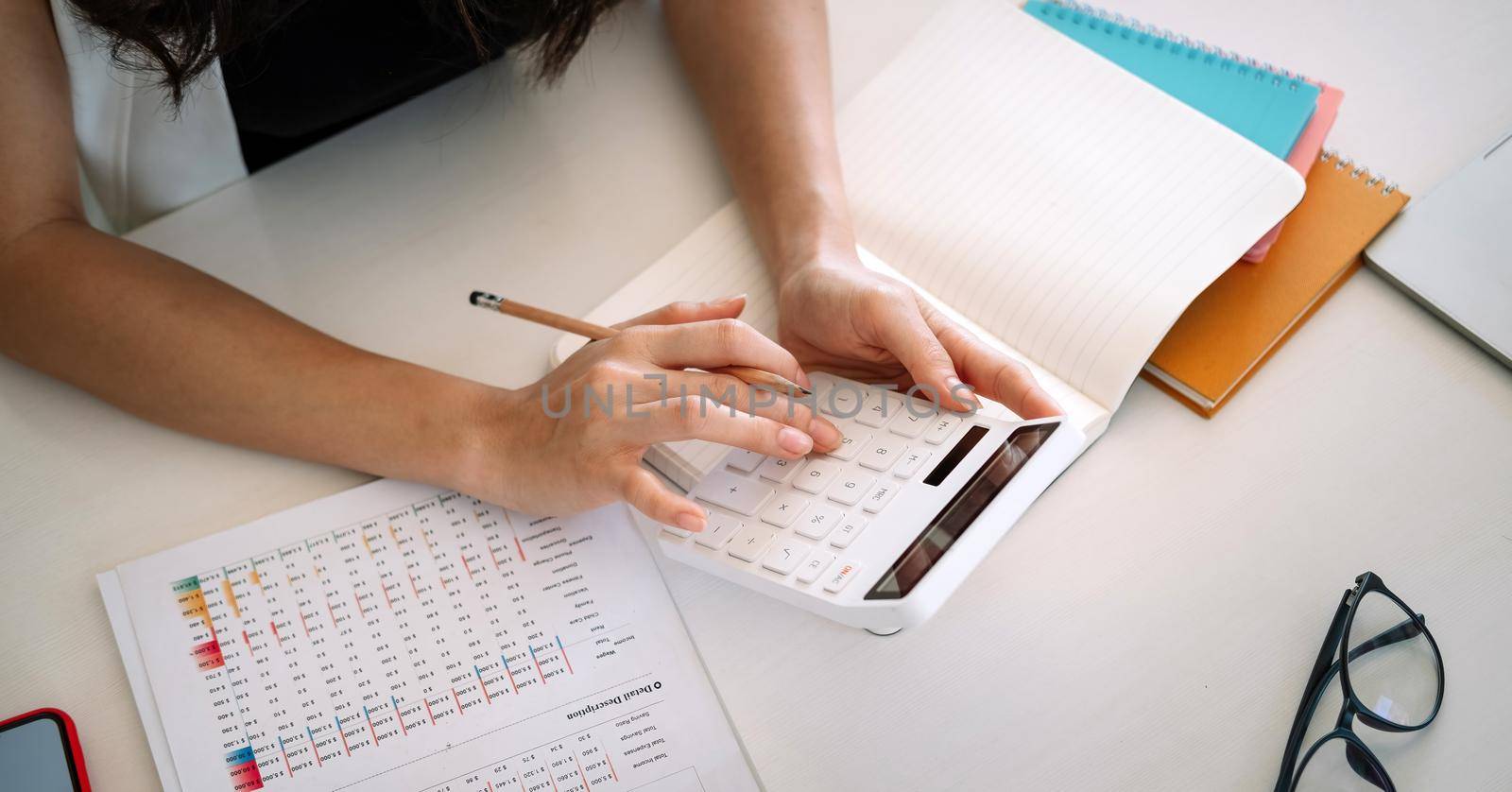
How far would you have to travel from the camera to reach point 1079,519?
26.9 inches

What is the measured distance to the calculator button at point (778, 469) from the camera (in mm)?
642

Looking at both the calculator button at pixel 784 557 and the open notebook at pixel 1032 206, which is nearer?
the calculator button at pixel 784 557

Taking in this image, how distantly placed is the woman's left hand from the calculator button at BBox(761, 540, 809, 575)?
0.41ft

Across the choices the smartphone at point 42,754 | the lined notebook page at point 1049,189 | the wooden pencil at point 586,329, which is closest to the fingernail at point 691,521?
the wooden pencil at point 586,329

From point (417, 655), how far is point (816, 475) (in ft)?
0.93

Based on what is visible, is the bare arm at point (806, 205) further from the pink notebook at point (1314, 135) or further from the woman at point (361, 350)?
the pink notebook at point (1314, 135)

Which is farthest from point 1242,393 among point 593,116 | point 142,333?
point 142,333

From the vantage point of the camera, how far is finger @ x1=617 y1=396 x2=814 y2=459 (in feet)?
2.03

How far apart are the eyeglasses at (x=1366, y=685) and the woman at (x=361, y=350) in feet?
0.75

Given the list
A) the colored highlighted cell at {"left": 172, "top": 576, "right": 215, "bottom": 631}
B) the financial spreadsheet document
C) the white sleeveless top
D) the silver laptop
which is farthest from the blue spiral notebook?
the colored highlighted cell at {"left": 172, "top": 576, "right": 215, "bottom": 631}

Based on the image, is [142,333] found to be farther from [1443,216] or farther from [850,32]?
[1443,216]

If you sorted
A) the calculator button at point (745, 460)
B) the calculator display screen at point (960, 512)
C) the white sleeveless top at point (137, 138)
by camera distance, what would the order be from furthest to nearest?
the white sleeveless top at point (137, 138) < the calculator button at point (745, 460) < the calculator display screen at point (960, 512)

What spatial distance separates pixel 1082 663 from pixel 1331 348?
0.98 feet

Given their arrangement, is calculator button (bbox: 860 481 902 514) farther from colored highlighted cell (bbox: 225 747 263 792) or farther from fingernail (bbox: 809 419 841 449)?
colored highlighted cell (bbox: 225 747 263 792)
